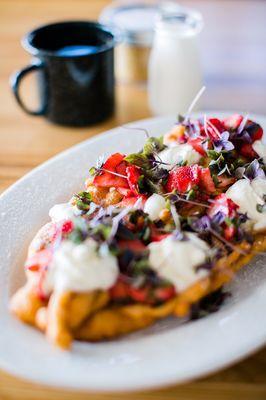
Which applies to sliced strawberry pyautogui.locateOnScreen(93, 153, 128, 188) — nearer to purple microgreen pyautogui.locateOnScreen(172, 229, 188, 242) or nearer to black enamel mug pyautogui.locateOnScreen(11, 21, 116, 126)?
purple microgreen pyautogui.locateOnScreen(172, 229, 188, 242)

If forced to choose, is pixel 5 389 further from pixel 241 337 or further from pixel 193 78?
pixel 193 78

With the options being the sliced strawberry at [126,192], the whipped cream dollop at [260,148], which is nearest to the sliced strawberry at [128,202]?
the sliced strawberry at [126,192]

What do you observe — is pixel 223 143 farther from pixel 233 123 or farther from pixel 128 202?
pixel 128 202

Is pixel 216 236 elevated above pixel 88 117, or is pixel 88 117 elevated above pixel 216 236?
pixel 216 236

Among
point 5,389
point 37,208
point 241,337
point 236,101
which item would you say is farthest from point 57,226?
point 236,101

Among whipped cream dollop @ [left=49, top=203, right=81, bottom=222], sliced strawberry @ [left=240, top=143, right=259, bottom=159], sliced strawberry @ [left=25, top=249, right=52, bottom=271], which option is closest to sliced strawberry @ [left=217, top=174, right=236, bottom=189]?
sliced strawberry @ [left=240, top=143, right=259, bottom=159]

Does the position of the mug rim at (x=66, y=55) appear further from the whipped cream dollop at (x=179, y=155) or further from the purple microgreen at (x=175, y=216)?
the purple microgreen at (x=175, y=216)
